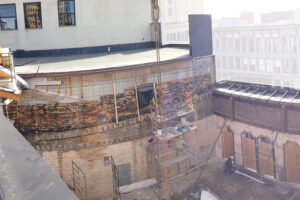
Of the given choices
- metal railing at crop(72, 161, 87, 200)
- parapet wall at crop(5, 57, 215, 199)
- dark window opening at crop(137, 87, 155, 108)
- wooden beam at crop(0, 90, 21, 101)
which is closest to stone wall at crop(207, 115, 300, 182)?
parapet wall at crop(5, 57, 215, 199)

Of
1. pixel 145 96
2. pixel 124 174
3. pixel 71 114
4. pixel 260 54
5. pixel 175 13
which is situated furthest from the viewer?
pixel 175 13

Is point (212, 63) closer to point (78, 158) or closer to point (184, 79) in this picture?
point (184, 79)

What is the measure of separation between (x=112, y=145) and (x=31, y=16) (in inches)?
481

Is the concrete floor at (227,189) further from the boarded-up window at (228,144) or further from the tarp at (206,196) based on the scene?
the boarded-up window at (228,144)

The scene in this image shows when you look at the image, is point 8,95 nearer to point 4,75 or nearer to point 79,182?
point 4,75

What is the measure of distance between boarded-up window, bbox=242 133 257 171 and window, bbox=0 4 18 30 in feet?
55.4

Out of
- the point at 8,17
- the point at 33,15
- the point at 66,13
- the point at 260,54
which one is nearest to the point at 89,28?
the point at 66,13

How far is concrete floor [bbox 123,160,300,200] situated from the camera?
47.3 feet

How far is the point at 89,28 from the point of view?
72.2ft

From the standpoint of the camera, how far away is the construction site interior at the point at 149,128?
13.4 m

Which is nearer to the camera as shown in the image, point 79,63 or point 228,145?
point 79,63

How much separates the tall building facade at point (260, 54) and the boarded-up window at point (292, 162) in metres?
40.7

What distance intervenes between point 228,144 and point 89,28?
1271cm

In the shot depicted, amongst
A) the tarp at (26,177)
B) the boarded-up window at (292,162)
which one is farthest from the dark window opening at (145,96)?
the tarp at (26,177)
